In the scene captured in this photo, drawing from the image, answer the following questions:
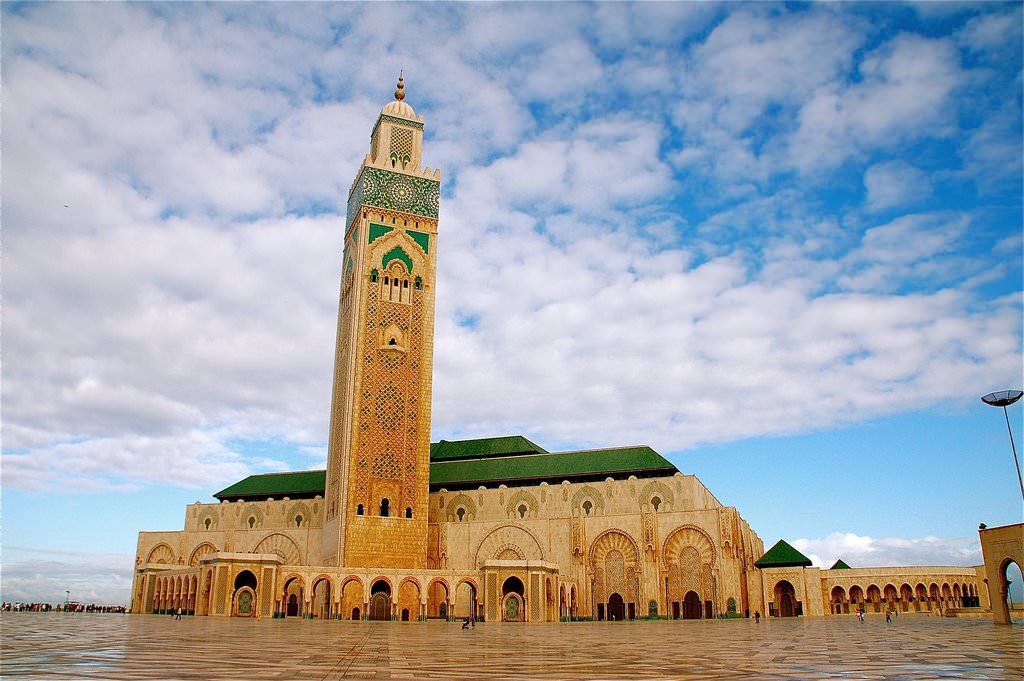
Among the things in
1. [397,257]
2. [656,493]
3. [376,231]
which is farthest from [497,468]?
[376,231]

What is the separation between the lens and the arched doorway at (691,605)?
34344 millimetres

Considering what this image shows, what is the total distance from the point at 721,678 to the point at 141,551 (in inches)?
1833

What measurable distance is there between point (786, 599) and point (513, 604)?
14852 mm

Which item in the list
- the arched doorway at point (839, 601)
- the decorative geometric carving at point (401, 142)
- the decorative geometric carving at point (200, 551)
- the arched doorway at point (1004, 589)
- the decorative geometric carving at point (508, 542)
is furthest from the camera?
the decorative geometric carving at point (200, 551)

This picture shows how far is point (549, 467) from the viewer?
40750 mm

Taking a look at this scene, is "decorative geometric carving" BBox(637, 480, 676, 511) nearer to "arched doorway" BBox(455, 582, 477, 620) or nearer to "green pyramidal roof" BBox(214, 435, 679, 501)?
"green pyramidal roof" BBox(214, 435, 679, 501)

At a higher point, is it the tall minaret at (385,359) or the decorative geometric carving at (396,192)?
the decorative geometric carving at (396,192)

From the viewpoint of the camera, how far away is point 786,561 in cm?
3741

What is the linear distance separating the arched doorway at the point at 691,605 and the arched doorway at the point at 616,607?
2.75m

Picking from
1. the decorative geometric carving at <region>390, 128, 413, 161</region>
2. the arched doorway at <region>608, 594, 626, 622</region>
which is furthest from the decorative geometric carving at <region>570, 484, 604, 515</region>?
the decorative geometric carving at <region>390, 128, 413, 161</region>

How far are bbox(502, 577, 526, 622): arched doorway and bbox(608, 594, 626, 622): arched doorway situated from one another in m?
5.22

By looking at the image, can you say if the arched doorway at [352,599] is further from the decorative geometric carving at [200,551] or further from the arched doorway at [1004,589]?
the arched doorway at [1004,589]

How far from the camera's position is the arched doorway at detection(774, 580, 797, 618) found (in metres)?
38.0

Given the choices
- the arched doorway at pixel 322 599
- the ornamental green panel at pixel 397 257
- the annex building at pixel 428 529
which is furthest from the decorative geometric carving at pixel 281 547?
the ornamental green panel at pixel 397 257
